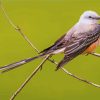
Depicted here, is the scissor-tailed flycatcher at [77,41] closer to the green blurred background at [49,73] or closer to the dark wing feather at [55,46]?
the dark wing feather at [55,46]

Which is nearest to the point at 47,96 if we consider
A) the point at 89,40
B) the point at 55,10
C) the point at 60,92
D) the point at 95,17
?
the point at 60,92

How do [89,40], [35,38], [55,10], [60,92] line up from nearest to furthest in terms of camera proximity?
[89,40], [60,92], [35,38], [55,10]

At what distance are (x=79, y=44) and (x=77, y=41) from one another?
0.11ft

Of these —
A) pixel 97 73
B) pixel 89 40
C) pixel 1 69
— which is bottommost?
pixel 97 73

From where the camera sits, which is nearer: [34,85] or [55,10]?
[34,85]

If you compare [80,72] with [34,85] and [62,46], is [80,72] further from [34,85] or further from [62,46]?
[62,46]

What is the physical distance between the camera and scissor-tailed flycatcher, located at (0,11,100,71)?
97 centimetres

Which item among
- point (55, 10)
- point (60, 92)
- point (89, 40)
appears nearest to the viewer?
point (89, 40)

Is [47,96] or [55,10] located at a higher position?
[55,10]

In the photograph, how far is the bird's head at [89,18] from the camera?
964 millimetres

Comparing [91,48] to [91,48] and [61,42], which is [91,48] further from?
[61,42]

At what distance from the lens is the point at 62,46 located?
1.04 m

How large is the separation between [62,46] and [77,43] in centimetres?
9

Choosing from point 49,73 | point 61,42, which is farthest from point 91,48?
point 49,73
